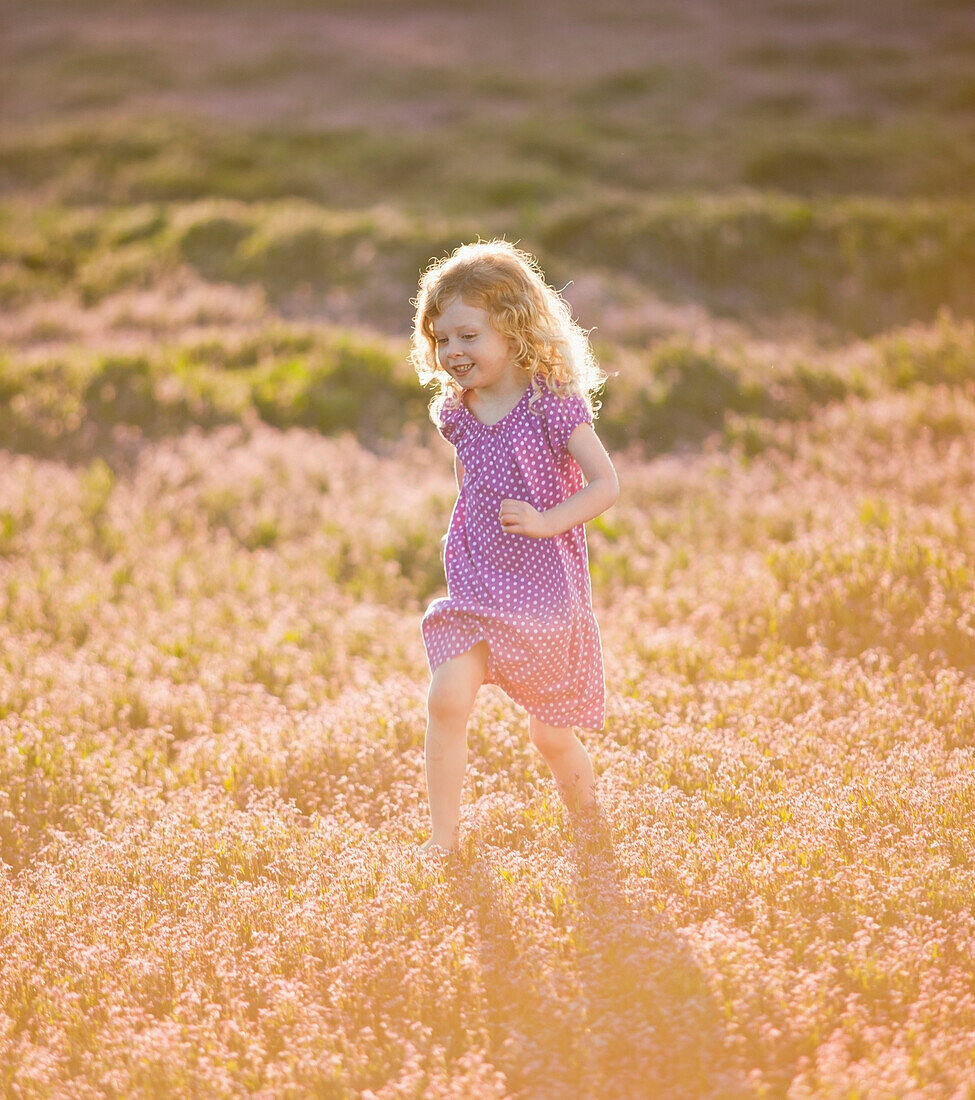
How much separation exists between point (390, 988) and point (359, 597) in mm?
3751

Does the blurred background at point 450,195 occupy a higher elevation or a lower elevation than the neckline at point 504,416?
higher

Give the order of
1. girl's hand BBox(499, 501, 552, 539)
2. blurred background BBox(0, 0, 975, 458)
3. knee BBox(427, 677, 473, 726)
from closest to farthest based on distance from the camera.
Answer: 1. girl's hand BBox(499, 501, 552, 539)
2. knee BBox(427, 677, 473, 726)
3. blurred background BBox(0, 0, 975, 458)

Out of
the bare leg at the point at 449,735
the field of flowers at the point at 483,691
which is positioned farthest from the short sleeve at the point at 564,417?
the field of flowers at the point at 483,691

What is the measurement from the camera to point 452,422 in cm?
403

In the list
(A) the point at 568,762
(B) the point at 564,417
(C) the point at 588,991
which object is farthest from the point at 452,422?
(C) the point at 588,991

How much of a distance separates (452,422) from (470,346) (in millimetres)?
376

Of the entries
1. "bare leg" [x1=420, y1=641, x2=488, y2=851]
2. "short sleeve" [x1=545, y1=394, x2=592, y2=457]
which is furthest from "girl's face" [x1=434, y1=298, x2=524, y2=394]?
"bare leg" [x1=420, y1=641, x2=488, y2=851]

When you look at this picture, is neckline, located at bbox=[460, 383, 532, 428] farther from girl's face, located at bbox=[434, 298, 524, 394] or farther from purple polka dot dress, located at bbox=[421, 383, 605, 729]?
girl's face, located at bbox=[434, 298, 524, 394]

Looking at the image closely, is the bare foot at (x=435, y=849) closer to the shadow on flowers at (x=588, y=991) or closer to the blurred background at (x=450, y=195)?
the shadow on flowers at (x=588, y=991)

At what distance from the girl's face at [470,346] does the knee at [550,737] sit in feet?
4.24

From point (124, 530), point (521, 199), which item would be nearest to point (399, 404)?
point (124, 530)

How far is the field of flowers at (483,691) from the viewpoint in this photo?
2.96 metres

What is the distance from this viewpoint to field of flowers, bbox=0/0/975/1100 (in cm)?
296

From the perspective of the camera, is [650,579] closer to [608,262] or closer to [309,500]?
[309,500]
